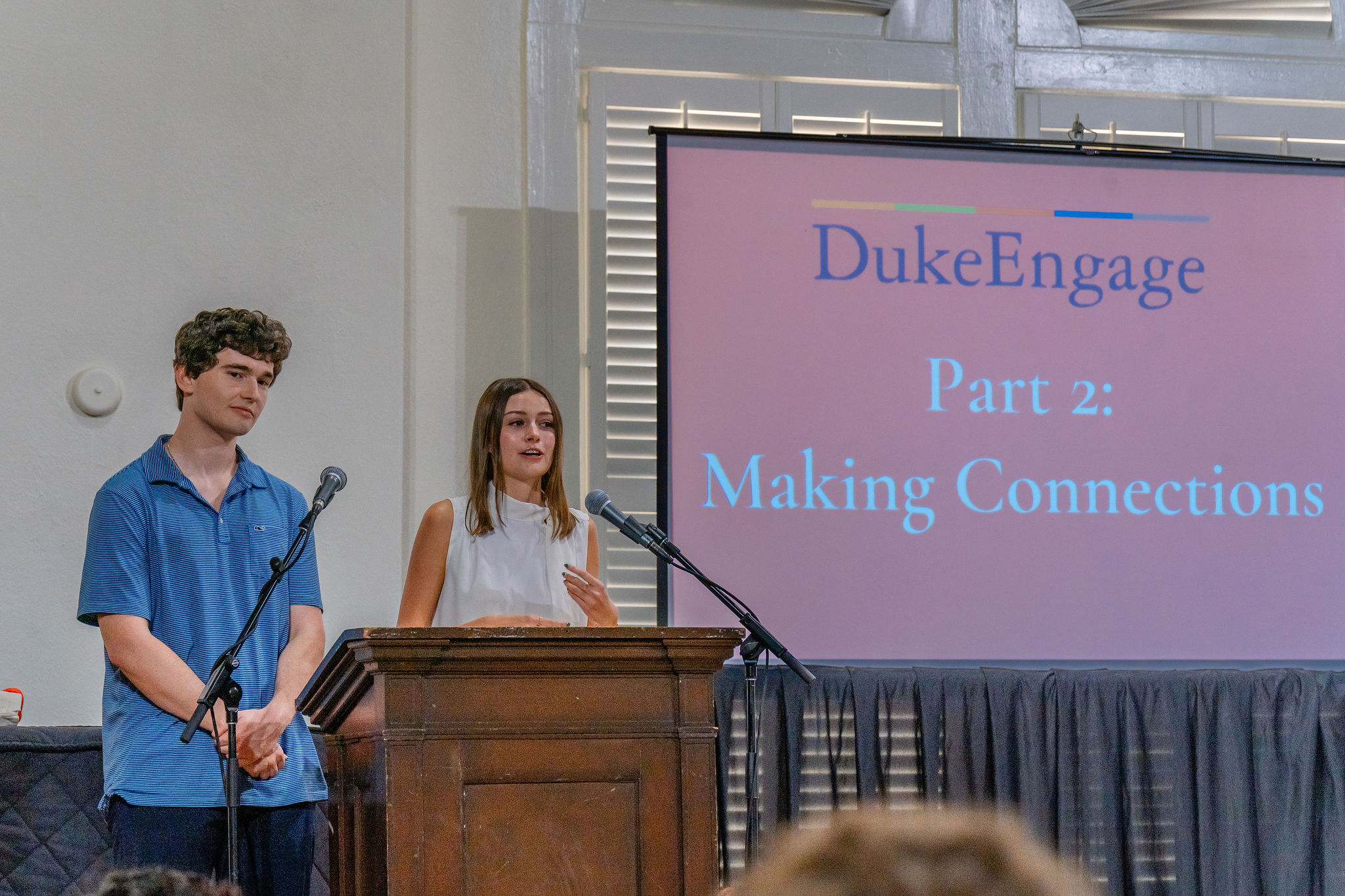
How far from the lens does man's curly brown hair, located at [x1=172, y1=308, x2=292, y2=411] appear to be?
272 cm

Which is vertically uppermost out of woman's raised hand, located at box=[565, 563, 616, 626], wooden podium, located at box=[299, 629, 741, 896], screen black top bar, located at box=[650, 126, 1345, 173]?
screen black top bar, located at box=[650, 126, 1345, 173]

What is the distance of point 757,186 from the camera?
13.4ft

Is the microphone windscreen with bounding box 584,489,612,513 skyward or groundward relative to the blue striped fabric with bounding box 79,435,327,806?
skyward

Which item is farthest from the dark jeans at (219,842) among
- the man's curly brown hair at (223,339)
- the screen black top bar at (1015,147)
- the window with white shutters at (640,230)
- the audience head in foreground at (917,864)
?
the screen black top bar at (1015,147)

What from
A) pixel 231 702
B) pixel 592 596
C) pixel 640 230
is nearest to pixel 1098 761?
pixel 592 596

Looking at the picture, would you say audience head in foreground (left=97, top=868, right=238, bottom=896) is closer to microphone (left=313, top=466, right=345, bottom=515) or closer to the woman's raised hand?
microphone (left=313, top=466, right=345, bottom=515)

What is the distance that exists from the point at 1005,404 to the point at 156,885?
3.44 meters

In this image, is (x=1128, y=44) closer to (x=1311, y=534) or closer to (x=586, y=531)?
(x=1311, y=534)

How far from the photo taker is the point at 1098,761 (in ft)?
12.9

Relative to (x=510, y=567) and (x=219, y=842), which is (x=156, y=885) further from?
(x=510, y=567)

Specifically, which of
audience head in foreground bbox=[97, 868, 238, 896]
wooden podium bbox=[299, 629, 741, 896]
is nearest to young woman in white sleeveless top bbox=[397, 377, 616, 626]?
wooden podium bbox=[299, 629, 741, 896]

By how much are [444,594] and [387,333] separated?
3.87 ft

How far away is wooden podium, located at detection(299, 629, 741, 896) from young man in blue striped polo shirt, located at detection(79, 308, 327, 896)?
27 cm

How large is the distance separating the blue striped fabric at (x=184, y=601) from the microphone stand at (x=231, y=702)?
0.35 feet
